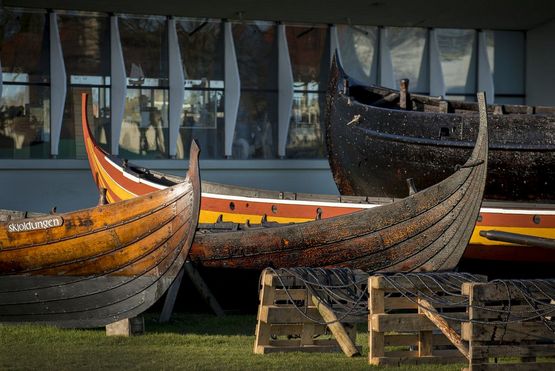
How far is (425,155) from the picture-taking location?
1783 cm

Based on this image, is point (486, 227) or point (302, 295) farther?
point (486, 227)

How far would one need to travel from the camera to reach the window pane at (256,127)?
25.9m

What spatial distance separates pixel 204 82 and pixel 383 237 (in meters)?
13.5

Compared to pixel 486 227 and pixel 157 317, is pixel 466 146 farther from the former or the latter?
pixel 157 317

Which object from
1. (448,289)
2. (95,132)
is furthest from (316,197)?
(95,132)

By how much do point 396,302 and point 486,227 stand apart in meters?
5.69

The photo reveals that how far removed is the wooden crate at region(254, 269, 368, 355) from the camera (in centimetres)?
1045

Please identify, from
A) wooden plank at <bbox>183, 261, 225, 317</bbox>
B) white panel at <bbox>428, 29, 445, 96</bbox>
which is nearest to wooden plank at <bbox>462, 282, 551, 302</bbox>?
wooden plank at <bbox>183, 261, 225, 317</bbox>

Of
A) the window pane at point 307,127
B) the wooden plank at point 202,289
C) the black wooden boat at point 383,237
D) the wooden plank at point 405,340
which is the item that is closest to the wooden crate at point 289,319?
the wooden plank at point 405,340

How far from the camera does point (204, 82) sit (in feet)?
84.0

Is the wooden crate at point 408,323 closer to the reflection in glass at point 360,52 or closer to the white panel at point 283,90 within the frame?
the white panel at point 283,90

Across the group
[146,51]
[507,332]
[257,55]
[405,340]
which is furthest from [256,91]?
[507,332]

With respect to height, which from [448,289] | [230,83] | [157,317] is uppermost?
[230,83]

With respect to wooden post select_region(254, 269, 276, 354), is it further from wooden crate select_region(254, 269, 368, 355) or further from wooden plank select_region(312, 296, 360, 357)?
wooden plank select_region(312, 296, 360, 357)
